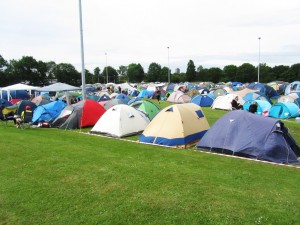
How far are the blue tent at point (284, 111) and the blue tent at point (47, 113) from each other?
45.2 feet

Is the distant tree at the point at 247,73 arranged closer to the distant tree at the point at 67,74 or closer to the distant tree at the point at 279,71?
the distant tree at the point at 279,71

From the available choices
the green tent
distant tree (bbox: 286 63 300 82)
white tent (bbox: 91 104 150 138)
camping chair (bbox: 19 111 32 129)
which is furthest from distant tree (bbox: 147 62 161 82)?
white tent (bbox: 91 104 150 138)

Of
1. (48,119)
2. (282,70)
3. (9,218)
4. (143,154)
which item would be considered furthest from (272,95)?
(282,70)

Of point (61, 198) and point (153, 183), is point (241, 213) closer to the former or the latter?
point (153, 183)

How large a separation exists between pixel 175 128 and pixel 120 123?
3.14m

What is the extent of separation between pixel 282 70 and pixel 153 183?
303ft

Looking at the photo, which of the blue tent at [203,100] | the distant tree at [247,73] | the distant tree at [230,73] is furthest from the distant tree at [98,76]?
the blue tent at [203,100]

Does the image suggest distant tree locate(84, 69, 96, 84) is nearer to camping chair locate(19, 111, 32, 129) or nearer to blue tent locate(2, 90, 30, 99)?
blue tent locate(2, 90, 30, 99)

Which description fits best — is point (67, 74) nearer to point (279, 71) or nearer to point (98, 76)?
point (98, 76)

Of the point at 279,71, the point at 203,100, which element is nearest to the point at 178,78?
the point at 279,71

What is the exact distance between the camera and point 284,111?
1914 centimetres

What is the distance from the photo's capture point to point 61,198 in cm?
566

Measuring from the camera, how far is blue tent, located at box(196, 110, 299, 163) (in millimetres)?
8898

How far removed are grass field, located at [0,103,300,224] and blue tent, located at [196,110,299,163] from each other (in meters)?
0.61
